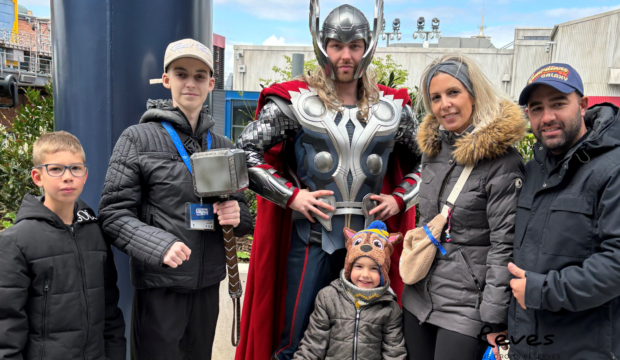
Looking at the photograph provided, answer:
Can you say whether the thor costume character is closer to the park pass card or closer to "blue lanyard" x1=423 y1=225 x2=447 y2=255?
the park pass card

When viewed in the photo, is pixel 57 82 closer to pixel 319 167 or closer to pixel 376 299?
pixel 319 167

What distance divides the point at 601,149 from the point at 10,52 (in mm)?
28198

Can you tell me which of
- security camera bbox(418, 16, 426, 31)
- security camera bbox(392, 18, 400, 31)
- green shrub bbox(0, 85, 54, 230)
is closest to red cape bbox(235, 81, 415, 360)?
green shrub bbox(0, 85, 54, 230)

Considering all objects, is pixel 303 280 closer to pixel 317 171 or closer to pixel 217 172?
pixel 317 171

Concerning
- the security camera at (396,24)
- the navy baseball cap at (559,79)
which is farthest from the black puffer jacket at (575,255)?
the security camera at (396,24)

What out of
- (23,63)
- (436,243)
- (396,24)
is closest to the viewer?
(436,243)

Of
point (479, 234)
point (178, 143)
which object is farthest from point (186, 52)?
point (479, 234)

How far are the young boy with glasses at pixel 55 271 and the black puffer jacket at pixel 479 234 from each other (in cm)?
126

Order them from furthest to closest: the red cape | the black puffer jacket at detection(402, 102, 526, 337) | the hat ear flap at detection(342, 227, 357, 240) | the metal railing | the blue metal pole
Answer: the metal railing < the blue metal pole < the red cape < the hat ear flap at detection(342, 227, 357, 240) < the black puffer jacket at detection(402, 102, 526, 337)

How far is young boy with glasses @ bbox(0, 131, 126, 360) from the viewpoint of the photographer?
1.52 meters

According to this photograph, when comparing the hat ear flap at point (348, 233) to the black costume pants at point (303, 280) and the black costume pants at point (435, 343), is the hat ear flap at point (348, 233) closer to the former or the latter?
the black costume pants at point (303, 280)

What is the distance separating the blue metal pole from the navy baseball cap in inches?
88.3

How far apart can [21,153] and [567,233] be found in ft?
17.8

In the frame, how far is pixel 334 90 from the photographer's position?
2387 millimetres
